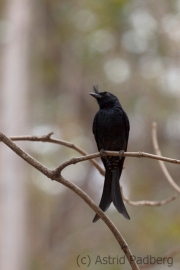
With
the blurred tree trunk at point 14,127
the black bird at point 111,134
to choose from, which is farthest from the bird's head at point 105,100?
the blurred tree trunk at point 14,127

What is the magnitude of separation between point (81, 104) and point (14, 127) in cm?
281

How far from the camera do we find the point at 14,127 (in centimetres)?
619

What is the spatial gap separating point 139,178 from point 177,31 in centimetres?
259

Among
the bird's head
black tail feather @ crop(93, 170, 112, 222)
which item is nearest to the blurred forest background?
the bird's head

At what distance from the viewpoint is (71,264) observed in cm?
729

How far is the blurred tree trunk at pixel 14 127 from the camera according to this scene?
5.91 m

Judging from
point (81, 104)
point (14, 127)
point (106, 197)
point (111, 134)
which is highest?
point (81, 104)

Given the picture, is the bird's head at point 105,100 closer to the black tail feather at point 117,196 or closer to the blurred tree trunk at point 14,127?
the black tail feather at point 117,196

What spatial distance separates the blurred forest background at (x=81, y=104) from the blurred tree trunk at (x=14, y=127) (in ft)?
0.05

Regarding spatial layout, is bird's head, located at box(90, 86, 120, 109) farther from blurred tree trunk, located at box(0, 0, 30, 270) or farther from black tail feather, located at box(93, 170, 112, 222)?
blurred tree trunk, located at box(0, 0, 30, 270)

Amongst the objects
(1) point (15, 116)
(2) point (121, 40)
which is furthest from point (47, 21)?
(1) point (15, 116)

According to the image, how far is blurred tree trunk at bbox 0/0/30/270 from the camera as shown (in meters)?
5.91

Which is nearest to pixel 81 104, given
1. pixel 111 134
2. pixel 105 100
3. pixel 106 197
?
pixel 105 100

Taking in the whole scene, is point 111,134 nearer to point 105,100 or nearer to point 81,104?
point 105,100
